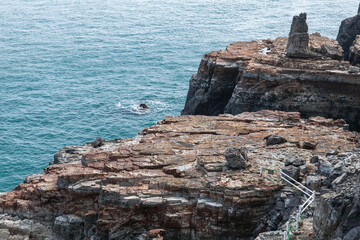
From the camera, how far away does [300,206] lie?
25.5 m

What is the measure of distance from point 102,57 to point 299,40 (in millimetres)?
60208

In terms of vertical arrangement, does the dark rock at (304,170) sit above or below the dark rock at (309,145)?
above

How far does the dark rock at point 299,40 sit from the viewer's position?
62.3 meters

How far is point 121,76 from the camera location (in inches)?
4033

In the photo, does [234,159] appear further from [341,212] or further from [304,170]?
[341,212]

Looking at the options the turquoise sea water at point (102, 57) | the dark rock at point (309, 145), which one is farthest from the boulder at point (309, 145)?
the turquoise sea water at point (102, 57)

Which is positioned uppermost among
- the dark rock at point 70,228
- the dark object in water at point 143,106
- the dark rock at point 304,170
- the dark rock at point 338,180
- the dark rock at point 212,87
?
the dark rock at point 338,180

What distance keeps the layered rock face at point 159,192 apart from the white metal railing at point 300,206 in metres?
0.79

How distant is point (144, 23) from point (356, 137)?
10931cm

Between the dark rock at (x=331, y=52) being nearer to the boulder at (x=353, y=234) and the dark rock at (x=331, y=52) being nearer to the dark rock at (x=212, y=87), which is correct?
the dark rock at (x=212, y=87)

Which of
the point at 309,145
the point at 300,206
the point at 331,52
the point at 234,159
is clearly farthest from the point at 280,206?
the point at 331,52

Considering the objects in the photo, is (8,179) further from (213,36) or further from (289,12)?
(289,12)

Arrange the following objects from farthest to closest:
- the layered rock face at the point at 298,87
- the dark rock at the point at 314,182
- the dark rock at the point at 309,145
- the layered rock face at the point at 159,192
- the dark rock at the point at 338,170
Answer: the layered rock face at the point at 298,87 < the dark rock at the point at 309,145 < the layered rock face at the point at 159,192 < the dark rock at the point at 314,182 < the dark rock at the point at 338,170

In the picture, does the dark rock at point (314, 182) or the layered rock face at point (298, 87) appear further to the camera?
the layered rock face at point (298, 87)
